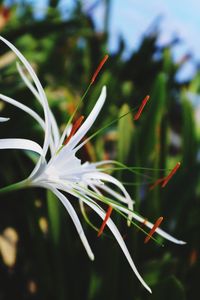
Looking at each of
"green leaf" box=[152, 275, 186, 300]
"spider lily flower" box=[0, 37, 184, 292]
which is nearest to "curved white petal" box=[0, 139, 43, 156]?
"spider lily flower" box=[0, 37, 184, 292]

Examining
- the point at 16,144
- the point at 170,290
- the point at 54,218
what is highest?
the point at 16,144

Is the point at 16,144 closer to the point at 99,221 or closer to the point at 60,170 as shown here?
the point at 60,170

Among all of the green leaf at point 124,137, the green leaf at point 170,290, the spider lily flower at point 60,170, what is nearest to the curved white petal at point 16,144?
the spider lily flower at point 60,170

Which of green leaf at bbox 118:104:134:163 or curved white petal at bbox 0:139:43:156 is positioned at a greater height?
curved white petal at bbox 0:139:43:156

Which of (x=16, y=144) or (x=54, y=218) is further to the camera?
(x=54, y=218)

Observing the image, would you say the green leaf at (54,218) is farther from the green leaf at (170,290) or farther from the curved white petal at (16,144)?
the curved white petal at (16,144)

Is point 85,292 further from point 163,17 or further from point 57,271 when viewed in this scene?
point 163,17

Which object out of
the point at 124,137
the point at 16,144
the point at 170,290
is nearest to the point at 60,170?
the point at 16,144

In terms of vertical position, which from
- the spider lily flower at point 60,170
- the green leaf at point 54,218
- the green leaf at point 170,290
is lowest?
the green leaf at point 170,290

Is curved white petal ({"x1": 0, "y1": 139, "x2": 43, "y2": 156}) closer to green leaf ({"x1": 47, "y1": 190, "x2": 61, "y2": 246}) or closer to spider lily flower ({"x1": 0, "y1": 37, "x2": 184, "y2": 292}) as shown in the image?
spider lily flower ({"x1": 0, "y1": 37, "x2": 184, "y2": 292})

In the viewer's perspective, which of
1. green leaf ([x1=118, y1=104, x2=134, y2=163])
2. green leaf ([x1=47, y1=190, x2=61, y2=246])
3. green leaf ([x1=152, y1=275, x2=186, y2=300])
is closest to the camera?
green leaf ([x1=152, y1=275, x2=186, y2=300])

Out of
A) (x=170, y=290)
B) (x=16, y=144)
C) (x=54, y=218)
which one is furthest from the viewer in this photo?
(x=54, y=218)

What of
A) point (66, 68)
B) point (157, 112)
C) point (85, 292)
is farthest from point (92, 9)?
point (85, 292)
